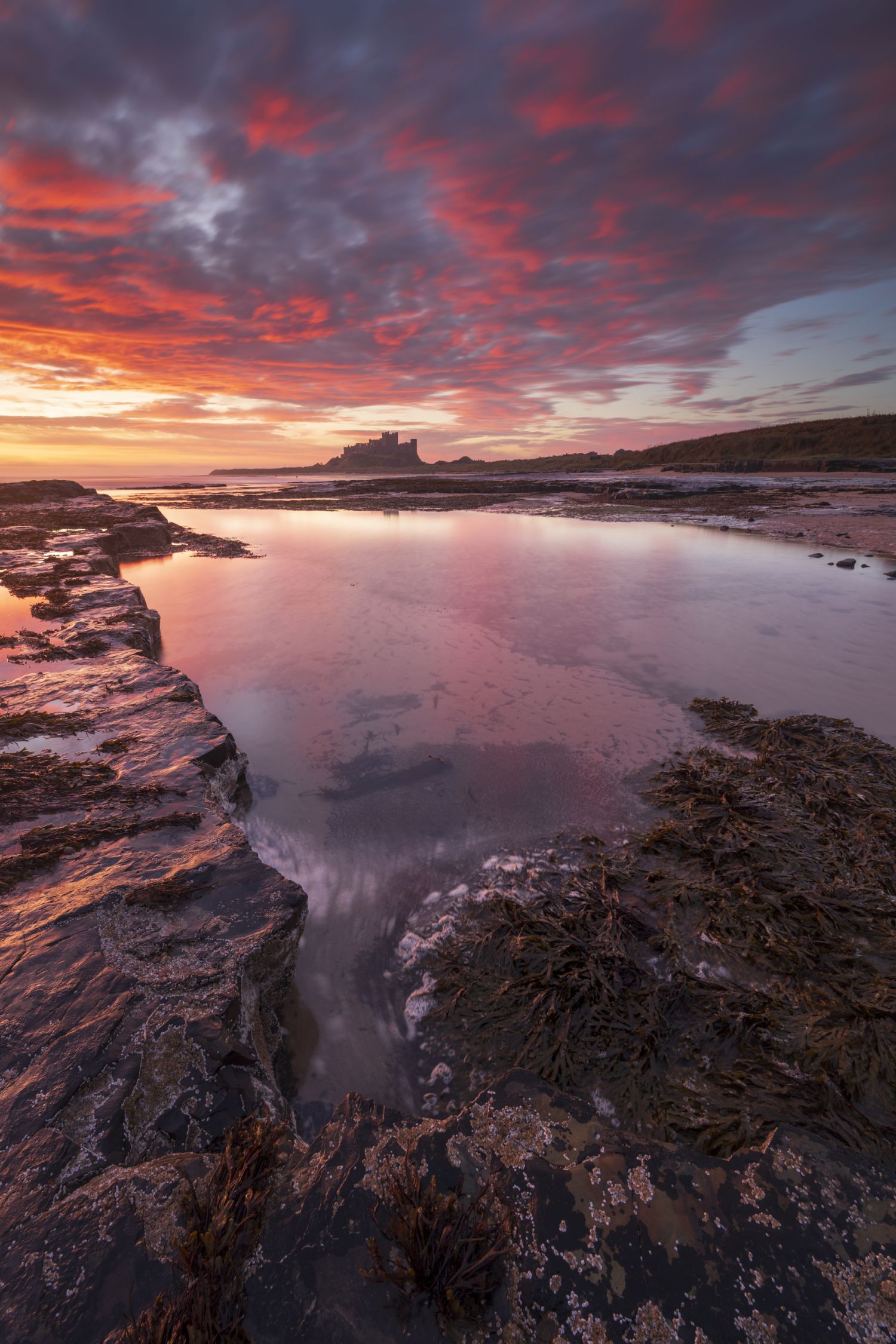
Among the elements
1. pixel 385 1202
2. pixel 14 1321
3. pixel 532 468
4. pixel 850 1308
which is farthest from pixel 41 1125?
pixel 532 468

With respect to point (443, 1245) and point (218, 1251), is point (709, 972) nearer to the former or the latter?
point (443, 1245)

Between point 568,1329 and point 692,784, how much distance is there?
4.35 meters

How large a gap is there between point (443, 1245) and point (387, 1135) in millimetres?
467

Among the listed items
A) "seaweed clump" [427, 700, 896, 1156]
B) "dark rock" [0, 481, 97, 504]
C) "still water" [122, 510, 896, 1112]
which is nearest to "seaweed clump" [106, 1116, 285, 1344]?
"still water" [122, 510, 896, 1112]

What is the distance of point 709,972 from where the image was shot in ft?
10.9

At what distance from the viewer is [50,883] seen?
10.5 feet

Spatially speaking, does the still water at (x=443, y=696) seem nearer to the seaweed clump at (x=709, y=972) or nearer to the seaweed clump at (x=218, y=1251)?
the seaweed clump at (x=709, y=972)

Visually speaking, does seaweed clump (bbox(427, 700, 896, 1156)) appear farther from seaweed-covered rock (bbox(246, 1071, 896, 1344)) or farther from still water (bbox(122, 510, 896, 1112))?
seaweed-covered rock (bbox(246, 1071, 896, 1344))

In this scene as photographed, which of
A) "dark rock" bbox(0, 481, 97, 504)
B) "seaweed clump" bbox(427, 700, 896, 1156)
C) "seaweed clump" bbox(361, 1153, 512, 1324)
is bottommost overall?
"seaweed clump" bbox(427, 700, 896, 1156)

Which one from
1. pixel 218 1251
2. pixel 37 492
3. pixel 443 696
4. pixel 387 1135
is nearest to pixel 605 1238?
pixel 387 1135

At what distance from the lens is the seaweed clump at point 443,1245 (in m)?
1.45

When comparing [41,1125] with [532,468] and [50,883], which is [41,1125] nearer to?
[50,883]

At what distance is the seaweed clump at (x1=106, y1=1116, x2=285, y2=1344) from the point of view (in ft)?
4.41

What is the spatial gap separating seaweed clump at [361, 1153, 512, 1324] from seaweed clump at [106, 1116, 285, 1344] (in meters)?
0.39
